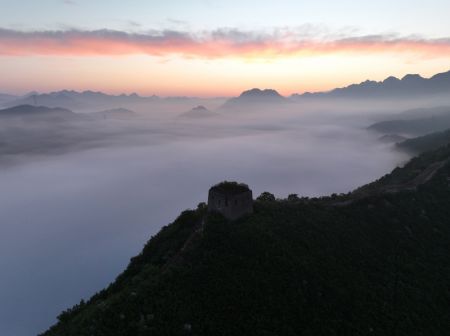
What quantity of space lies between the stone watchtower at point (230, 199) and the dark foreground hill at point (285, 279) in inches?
38.0

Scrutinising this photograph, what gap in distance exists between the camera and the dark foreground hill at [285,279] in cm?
2381

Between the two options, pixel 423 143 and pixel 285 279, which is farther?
pixel 423 143

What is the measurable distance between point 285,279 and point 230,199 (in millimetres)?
9278

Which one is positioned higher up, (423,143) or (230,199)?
(230,199)

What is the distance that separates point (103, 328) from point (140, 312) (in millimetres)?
2448

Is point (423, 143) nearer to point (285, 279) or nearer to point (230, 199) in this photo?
point (230, 199)

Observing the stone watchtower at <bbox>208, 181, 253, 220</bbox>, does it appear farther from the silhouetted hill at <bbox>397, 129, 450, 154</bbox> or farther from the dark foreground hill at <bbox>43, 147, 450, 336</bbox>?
the silhouetted hill at <bbox>397, 129, 450, 154</bbox>

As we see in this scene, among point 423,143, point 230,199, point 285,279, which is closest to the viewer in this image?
point 285,279

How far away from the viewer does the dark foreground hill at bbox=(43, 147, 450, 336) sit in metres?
23.8

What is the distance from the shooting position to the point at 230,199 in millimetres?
33594

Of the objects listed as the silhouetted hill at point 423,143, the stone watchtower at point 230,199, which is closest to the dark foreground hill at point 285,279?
the stone watchtower at point 230,199

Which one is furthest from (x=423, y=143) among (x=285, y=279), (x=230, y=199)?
(x=285, y=279)

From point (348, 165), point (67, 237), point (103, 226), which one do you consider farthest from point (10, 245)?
point (348, 165)

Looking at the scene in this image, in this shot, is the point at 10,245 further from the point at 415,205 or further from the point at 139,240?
the point at 415,205
